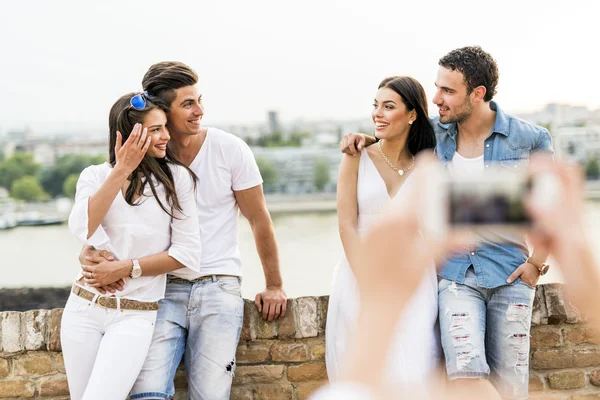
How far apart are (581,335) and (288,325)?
1284 mm

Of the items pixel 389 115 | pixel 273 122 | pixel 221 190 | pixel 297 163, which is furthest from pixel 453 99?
pixel 273 122

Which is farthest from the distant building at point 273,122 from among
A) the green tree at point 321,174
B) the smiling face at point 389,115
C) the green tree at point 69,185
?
the smiling face at point 389,115

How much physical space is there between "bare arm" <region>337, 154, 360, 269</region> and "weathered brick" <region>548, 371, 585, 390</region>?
111 cm

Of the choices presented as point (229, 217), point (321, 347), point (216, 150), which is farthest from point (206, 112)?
point (321, 347)

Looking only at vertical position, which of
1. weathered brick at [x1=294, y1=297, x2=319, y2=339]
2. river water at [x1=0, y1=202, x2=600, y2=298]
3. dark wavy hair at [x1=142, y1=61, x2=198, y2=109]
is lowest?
river water at [x1=0, y1=202, x2=600, y2=298]

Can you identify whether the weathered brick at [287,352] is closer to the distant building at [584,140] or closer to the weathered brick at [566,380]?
the weathered brick at [566,380]

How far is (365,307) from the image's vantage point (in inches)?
37.5

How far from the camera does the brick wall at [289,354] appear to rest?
282 centimetres

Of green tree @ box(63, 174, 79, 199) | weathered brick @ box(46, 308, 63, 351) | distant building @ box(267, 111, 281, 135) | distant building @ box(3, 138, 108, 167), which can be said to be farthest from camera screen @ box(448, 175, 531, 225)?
distant building @ box(267, 111, 281, 135)

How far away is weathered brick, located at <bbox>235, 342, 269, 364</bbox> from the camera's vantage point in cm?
292

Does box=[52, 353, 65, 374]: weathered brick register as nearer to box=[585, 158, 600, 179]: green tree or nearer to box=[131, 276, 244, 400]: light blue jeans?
box=[131, 276, 244, 400]: light blue jeans

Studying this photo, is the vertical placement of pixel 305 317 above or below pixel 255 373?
above

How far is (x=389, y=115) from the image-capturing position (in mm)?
2736

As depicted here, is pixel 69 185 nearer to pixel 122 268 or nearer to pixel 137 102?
pixel 137 102
